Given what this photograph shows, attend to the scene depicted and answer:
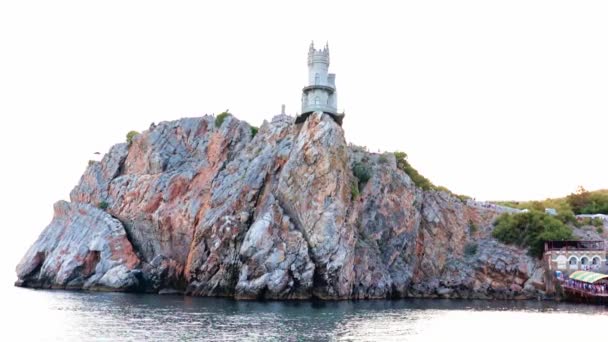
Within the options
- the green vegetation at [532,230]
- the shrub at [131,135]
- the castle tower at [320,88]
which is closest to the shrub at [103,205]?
the shrub at [131,135]

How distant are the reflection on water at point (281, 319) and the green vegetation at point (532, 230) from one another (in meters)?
14.2

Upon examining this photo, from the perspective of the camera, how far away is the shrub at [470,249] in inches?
3666

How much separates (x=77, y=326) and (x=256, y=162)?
4161cm

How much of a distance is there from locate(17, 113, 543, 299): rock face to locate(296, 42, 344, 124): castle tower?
17.8 feet

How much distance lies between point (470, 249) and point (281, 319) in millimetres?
48484

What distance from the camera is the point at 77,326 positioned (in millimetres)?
49656

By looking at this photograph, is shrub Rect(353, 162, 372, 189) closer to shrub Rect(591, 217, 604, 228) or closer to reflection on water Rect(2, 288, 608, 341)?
reflection on water Rect(2, 288, 608, 341)

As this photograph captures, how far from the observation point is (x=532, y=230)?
91125 mm

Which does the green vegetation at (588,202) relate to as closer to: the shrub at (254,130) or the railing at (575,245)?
the railing at (575,245)

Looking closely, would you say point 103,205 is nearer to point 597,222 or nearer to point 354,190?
point 354,190

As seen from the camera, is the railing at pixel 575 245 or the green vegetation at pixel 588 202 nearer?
the railing at pixel 575 245

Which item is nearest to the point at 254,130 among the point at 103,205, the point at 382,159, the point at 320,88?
the point at 320,88

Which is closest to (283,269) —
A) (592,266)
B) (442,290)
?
(442,290)

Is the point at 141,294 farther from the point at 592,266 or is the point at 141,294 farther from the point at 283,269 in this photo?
the point at 592,266
